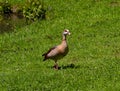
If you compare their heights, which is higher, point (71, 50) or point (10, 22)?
point (10, 22)

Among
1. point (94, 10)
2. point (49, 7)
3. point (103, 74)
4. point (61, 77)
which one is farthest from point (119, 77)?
point (49, 7)

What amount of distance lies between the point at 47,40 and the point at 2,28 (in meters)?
5.35

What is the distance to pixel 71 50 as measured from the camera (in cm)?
1845

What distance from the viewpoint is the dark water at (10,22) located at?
24727 mm

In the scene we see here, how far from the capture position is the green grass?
13.5 m

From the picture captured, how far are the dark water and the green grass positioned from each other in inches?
53.0

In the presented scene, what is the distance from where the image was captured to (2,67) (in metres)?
16.3

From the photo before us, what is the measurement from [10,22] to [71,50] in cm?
859

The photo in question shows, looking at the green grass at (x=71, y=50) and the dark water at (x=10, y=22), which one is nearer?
the green grass at (x=71, y=50)

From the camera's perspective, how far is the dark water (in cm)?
2473

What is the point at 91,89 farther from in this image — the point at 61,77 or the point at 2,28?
the point at 2,28

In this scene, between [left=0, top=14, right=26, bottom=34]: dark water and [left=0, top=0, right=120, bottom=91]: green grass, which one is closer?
[left=0, top=0, right=120, bottom=91]: green grass

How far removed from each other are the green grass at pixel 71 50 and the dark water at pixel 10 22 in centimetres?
A: 135

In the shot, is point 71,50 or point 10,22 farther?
point 10,22
